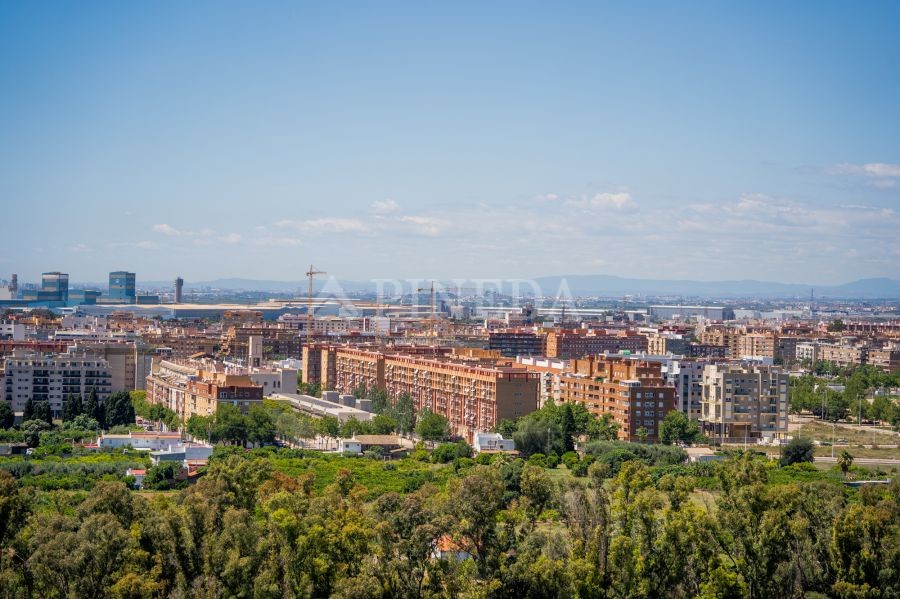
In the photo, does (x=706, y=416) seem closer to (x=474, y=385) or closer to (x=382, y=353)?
(x=474, y=385)

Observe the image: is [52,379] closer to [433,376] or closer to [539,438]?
[433,376]

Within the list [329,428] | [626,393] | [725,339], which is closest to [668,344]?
[725,339]

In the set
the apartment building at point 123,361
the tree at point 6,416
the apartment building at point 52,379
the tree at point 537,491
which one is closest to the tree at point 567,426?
the tree at point 537,491

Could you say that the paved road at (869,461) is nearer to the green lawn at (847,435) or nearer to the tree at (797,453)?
the tree at (797,453)

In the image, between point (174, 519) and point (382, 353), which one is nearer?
point (174, 519)

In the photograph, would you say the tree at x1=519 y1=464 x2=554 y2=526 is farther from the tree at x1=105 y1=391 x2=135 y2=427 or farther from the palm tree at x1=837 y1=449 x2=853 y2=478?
the tree at x1=105 y1=391 x2=135 y2=427

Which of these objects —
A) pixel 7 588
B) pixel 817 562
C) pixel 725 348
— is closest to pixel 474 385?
pixel 817 562
